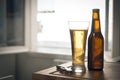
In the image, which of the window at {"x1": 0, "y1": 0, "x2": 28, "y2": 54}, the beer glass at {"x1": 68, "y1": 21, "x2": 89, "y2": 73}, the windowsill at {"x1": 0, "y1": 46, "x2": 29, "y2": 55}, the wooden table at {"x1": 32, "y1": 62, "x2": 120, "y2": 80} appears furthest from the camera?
the window at {"x1": 0, "y1": 0, "x2": 28, "y2": 54}

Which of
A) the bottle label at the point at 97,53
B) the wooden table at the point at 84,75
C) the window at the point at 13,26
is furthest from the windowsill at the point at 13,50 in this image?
the bottle label at the point at 97,53

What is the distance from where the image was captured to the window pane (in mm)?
1950

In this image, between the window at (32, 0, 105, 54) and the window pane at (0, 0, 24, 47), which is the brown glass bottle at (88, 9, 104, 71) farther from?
the window pane at (0, 0, 24, 47)

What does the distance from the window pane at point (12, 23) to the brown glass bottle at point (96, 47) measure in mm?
1028

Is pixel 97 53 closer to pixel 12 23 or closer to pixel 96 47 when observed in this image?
pixel 96 47

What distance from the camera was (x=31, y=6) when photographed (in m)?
2.09

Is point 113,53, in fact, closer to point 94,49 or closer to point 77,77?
point 94,49

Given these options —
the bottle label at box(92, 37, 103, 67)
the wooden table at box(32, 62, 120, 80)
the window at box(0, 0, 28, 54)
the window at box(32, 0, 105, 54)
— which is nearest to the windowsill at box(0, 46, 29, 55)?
the window at box(0, 0, 28, 54)

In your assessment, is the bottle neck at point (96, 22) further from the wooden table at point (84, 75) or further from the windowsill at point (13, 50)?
the windowsill at point (13, 50)

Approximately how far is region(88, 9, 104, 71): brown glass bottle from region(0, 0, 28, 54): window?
0.94 meters

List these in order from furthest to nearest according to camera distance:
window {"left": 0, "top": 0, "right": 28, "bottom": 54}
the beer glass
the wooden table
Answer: window {"left": 0, "top": 0, "right": 28, "bottom": 54} < the beer glass < the wooden table

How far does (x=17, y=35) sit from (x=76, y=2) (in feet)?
2.13

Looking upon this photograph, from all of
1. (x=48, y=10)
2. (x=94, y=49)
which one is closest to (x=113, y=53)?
(x=94, y=49)

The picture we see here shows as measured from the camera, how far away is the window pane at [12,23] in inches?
76.8
